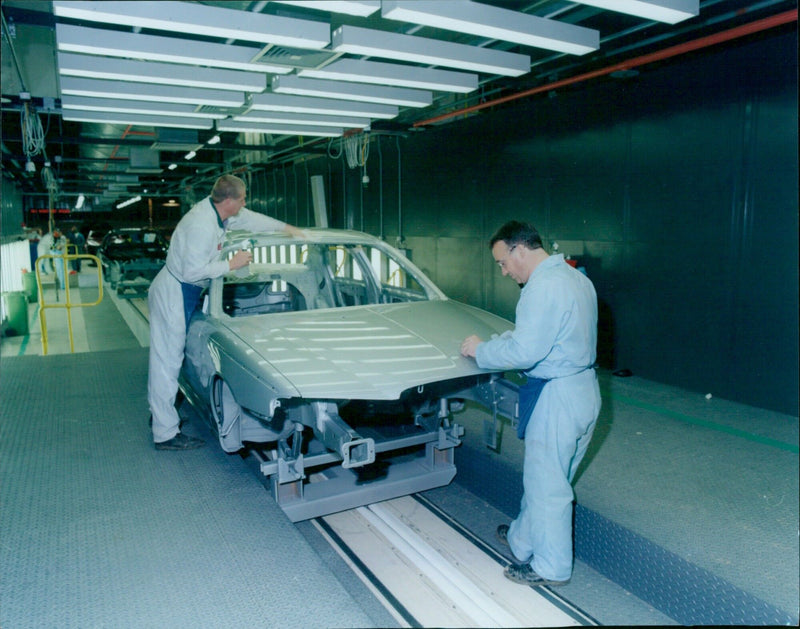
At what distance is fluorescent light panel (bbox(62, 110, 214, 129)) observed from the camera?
697 centimetres

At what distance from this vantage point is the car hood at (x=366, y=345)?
2.90 meters

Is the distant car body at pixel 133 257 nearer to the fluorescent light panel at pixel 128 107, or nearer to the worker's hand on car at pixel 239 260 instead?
the fluorescent light panel at pixel 128 107

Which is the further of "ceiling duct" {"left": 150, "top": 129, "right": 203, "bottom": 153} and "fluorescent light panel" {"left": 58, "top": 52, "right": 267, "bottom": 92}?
"ceiling duct" {"left": 150, "top": 129, "right": 203, "bottom": 153}

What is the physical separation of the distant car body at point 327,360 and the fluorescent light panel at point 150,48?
160 centimetres

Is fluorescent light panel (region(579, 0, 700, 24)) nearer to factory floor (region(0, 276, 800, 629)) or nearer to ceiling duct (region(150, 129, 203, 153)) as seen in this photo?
factory floor (region(0, 276, 800, 629))

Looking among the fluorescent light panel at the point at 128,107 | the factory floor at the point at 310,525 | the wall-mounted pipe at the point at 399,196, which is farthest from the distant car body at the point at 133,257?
the factory floor at the point at 310,525

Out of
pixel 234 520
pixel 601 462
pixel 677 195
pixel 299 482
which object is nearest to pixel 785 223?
pixel 677 195

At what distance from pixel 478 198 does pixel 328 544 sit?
6079mm

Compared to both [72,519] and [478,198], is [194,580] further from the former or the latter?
[478,198]

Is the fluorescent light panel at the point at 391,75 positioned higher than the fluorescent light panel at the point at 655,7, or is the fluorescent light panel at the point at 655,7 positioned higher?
the fluorescent light panel at the point at 391,75

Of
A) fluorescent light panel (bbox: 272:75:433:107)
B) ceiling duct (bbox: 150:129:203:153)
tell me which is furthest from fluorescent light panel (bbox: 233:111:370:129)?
ceiling duct (bbox: 150:129:203:153)

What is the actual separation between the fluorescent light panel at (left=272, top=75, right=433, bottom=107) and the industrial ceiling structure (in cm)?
1

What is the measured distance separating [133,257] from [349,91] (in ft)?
35.5

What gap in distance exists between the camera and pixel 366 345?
3348mm
